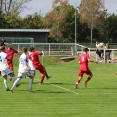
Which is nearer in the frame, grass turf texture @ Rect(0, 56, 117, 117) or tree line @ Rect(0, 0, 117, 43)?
grass turf texture @ Rect(0, 56, 117, 117)

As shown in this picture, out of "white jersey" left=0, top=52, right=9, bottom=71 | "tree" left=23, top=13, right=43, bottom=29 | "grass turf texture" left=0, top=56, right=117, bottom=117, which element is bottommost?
"grass turf texture" left=0, top=56, right=117, bottom=117

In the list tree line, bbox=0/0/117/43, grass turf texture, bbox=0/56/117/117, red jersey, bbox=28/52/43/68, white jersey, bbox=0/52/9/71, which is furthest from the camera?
tree line, bbox=0/0/117/43

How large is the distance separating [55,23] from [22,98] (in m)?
73.0

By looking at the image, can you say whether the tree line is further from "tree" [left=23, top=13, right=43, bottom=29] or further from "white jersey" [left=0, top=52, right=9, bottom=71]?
"white jersey" [left=0, top=52, right=9, bottom=71]

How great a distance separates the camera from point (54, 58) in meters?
48.7

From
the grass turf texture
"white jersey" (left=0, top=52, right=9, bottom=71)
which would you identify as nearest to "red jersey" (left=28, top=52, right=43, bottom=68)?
the grass turf texture

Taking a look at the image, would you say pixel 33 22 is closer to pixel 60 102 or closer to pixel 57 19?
pixel 57 19

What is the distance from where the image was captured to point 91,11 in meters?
89.0

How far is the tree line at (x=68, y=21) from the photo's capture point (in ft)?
288

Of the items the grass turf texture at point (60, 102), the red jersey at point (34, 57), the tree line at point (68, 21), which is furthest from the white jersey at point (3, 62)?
the tree line at point (68, 21)

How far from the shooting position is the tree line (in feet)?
288

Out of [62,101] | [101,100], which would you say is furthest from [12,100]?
[101,100]

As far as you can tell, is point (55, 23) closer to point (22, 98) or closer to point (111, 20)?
point (111, 20)

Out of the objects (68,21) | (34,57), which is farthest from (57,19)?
(34,57)
